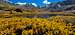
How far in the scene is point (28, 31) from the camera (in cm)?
2247

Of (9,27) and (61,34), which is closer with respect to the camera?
(61,34)

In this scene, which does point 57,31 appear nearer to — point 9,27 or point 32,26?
point 32,26

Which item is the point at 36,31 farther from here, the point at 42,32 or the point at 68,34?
the point at 68,34

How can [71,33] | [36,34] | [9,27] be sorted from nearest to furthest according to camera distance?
[36,34] < [71,33] < [9,27]

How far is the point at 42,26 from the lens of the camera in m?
23.9

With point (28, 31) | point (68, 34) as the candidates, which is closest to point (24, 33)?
point (28, 31)

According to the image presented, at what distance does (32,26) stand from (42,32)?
2.29m

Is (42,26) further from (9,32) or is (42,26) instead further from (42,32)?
(9,32)

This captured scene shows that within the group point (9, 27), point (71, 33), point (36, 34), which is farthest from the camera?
point (9, 27)

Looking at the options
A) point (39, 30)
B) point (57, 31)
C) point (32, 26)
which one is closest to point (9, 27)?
point (32, 26)

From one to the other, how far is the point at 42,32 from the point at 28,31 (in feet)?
4.86

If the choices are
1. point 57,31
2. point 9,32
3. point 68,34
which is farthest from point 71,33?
point 9,32

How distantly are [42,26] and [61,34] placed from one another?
2.66 m

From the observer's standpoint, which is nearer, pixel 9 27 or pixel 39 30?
pixel 39 30
